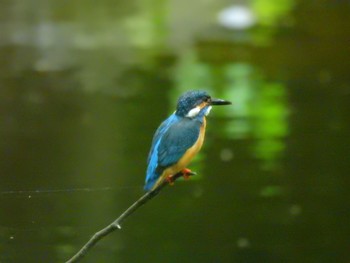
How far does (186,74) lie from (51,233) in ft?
11.7

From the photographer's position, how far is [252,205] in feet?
15.2

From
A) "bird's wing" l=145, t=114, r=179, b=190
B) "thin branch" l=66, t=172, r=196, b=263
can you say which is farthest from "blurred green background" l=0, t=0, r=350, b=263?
"thin branch" l=66, t=172, r=196, b=263

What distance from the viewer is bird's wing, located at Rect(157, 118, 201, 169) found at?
1603mm

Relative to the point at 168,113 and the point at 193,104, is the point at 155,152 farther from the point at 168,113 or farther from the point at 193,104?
the point at 168,113

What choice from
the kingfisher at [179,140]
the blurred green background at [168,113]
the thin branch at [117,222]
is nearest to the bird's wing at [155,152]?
the kingfisher at [179,140]

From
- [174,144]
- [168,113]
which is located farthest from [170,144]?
[168,113]

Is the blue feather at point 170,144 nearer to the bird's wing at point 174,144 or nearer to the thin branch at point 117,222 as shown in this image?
the bird's wing at point 174,144

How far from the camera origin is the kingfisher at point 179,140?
160cm

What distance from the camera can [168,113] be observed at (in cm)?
581

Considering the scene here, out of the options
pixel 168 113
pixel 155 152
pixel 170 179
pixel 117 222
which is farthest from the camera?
pixel 168 113

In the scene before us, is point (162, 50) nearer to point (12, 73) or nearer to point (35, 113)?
point (12, 73)

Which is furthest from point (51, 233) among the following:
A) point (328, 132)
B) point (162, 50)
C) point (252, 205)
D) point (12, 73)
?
point (162, 50)

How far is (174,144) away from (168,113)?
4.20 m

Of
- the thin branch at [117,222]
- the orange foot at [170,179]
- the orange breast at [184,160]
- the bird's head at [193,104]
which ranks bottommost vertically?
the thin branch at [117,222]
